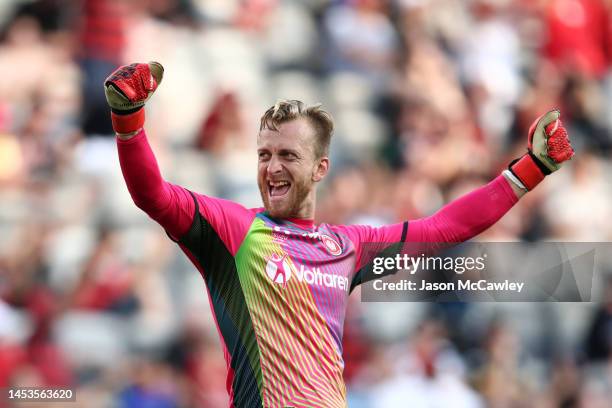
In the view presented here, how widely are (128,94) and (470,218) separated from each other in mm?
2046

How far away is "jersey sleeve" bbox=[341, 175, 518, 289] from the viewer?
17.0 feet

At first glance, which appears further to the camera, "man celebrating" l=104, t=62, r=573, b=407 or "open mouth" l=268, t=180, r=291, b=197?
"open mouth" l=268, t=180, r=291, b=197

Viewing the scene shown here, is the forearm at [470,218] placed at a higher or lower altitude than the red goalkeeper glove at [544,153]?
lower

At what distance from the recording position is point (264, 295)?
14.8ft

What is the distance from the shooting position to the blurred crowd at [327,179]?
8.52 m

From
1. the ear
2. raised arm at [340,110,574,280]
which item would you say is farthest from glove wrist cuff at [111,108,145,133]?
raised arm at [340,110,574,280]

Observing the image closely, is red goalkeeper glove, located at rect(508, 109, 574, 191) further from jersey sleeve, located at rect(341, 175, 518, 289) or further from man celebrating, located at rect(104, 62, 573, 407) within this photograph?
man celebrating, located at rect(104, 62, 573, 407)

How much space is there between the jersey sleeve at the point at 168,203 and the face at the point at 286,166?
0.52 ft

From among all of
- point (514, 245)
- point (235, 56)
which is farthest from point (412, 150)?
point (235, 56)

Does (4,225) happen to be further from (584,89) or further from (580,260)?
(584,89)

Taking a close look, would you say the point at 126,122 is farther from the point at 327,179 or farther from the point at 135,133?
the point at 327,179

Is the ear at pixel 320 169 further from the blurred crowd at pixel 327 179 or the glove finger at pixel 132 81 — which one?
the blurred crowd at pixel 327 179

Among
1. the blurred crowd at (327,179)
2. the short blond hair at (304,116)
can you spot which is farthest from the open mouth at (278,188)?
the blurred crowd at (327,179)

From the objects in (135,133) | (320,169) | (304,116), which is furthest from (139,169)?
(320,169)
